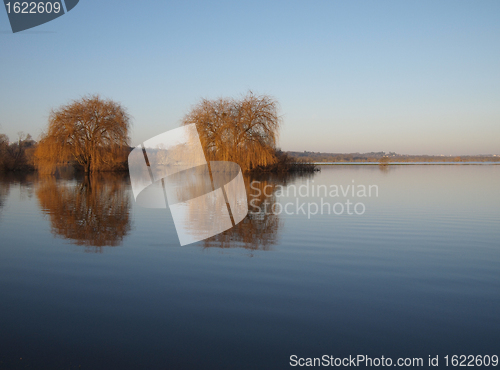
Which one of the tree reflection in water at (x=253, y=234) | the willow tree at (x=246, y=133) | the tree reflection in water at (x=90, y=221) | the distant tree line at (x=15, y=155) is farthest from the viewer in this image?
the distant tree line at (x=15, y=155)

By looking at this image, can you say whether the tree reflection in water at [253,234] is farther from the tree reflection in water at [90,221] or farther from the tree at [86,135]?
the tree at [86,135]

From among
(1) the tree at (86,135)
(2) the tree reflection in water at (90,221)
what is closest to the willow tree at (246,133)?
(1) the tree at (86,135)

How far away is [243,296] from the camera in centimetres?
369

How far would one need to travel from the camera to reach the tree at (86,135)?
98.2 ft

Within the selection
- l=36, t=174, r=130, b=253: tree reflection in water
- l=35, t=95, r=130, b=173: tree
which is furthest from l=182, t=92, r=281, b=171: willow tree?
l=36, t=174, r=130, b=253: tree reflection in water

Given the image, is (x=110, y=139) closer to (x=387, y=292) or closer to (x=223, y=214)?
(x=223, y=214)

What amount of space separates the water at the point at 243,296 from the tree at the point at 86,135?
2536 centimetres

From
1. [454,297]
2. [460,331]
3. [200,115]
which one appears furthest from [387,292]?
[200,115]

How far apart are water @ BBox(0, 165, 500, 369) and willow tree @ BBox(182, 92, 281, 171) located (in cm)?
2244

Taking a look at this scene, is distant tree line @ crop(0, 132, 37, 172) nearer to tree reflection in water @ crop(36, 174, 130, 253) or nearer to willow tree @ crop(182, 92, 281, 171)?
willow tree @ crop(182, 92, 281, 171)

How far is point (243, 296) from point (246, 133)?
26.8 meters

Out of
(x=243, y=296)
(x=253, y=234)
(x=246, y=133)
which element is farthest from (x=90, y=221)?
(x=246, y=133)

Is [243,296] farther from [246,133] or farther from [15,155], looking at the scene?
[15,155]

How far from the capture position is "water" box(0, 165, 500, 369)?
8.85 ft
